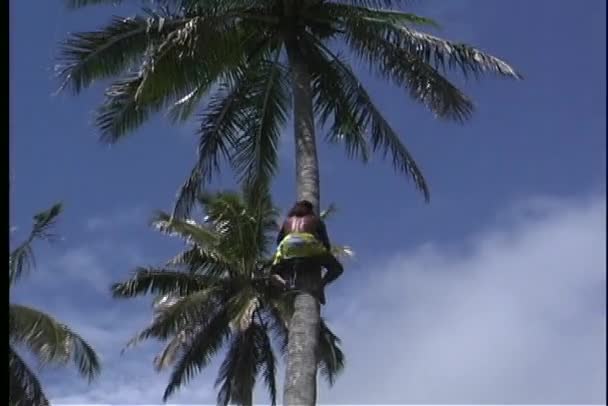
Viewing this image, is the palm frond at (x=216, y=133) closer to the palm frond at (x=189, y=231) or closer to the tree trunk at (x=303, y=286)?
the tree trunk at (x=303, y=286)

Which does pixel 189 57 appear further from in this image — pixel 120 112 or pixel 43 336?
pixel 43 336

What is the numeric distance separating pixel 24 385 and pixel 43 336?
1064 millimetres

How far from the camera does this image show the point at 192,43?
571 inches

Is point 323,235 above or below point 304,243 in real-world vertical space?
above

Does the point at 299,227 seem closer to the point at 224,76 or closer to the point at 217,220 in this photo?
the point at 224,76

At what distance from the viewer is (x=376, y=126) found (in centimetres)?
1614

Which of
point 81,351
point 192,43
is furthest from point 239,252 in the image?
point 192,43

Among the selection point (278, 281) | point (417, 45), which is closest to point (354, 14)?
point (417, 45)

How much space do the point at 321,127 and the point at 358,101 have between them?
821mm

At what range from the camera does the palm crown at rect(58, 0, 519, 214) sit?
15.2m

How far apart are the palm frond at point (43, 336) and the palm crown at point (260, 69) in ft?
15.5

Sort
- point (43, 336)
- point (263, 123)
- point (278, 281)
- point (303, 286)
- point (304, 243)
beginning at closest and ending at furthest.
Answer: point (304, 243) < point (303, 286) < point (263, 123) < point (43, 336) < point (278, 281)

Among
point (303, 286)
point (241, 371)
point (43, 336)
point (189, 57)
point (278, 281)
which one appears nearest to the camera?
point (303, 286)

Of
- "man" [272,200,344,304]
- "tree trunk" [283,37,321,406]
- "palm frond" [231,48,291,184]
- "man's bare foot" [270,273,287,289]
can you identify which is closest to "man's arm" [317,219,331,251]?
"man" [272,200,344,304]
